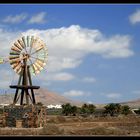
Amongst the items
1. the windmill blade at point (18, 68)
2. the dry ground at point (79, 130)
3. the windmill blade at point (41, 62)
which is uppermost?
the windmill blade at point (41, 62)

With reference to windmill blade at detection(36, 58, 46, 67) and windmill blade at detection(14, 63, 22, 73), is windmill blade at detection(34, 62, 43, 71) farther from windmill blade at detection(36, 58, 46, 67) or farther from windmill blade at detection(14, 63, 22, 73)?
windmill blade at detection(14, 63, 22, 73)

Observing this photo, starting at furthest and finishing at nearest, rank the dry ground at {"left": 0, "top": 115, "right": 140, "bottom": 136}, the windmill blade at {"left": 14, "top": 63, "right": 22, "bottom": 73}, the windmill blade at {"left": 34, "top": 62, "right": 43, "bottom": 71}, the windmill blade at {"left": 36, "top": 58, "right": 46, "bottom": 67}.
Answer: the windmill blade at {"left": 14, "top": 63, "right": 22, "bottom": 73} → the windmill blade at {"left": 34, "top": 62, "right": 43, "bottom": 71} → the windmill blade at {"left": 36, "top": 58, "right": 46, "bottom": 67} → the dry ground at {"left": 0, "top": 115, "right": 140, "bottom": 136}

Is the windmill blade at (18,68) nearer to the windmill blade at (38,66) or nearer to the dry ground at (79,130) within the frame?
the windmill blade at (38,66)

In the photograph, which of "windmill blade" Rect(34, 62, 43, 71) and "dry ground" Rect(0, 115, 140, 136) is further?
"windmill blade" Rect(34, 62, 43, 71)

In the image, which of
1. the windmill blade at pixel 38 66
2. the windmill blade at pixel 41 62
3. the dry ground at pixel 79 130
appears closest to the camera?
the dry ground at pixel 79 130

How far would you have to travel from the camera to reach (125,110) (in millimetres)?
79500

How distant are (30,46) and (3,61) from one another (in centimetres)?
396

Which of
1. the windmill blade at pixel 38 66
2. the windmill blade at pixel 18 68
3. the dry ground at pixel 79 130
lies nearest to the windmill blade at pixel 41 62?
the windmill blade at pixel 38 66

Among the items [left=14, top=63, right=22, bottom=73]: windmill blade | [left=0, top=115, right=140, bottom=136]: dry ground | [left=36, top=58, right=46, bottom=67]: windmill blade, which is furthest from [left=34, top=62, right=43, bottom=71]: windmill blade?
[left=0, top=115, right=140, bottom=136]: dry ground

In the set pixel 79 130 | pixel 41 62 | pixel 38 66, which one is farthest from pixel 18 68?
pixel 79 130

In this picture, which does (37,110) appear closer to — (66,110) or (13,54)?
(13,54)

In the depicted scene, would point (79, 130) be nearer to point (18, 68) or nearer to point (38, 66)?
point (38, 66)

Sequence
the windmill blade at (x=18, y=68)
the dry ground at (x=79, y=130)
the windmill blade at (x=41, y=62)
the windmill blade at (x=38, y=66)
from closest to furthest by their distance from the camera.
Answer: the dry ground at (x=79, y=130)
the windmill blade at (x=41, y=62)
the windmill blade at (x=38, y=66)
the windmill blade at (x=18, y=68)
